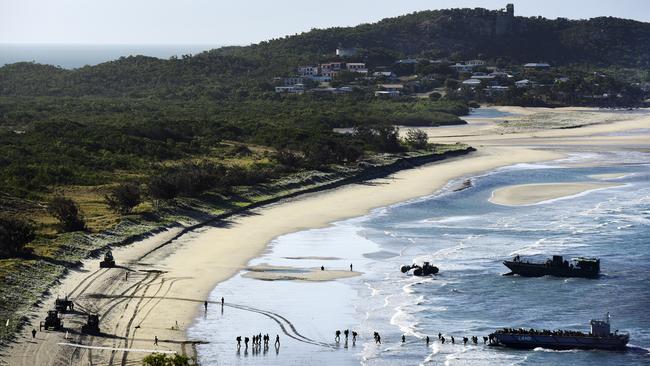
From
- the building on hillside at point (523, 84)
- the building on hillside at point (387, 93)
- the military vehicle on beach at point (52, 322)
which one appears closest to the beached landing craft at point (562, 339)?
the military vehicle on beach at point (52, 322)

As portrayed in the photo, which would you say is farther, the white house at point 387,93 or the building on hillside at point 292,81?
the building on hillside at point 292,81

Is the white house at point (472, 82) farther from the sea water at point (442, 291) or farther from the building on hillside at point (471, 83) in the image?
the sea water at point (442, 291)

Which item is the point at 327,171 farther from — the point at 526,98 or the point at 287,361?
the point at 526,98

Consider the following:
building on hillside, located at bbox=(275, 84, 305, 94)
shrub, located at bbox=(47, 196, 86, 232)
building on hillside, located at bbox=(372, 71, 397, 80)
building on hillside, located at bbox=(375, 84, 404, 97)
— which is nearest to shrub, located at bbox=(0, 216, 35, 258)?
shrub, located at bbox=(47, 196, 86, 232)

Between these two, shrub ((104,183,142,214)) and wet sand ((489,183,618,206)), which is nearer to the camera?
shrub ((104,183,142,214))

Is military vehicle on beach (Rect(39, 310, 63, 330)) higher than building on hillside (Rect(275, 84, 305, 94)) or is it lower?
lower

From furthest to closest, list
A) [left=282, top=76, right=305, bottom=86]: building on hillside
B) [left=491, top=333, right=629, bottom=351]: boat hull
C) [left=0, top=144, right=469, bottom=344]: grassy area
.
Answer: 1. [left=282, top=76, right=305, bottom=86]: building on hillside
2. [left=0, top=144, right=469, bottom=344]: grassy area
3. [left=491, top=333, right=629, bottom=351]: boat hull

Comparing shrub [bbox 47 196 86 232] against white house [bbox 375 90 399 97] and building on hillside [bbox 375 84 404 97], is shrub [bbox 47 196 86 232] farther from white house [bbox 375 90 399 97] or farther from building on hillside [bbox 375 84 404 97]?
building on hillside [bbox 375 84 404 97]
